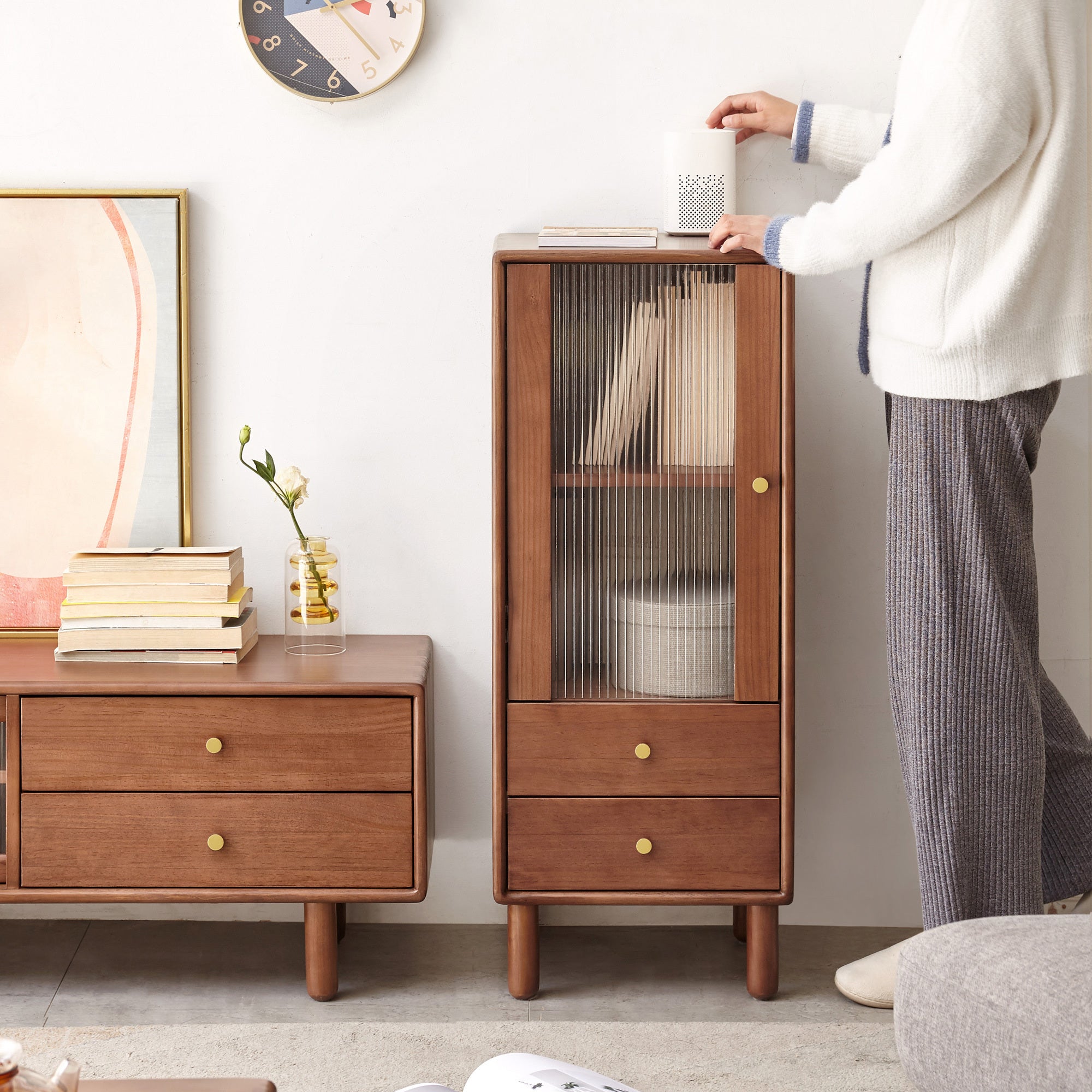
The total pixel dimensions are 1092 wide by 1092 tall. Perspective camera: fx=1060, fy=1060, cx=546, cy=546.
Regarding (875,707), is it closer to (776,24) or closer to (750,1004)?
(750,1004)

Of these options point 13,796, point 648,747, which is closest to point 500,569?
point 648,747

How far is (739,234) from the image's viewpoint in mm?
1628

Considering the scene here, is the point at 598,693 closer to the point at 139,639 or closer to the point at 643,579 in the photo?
the point at 643,579

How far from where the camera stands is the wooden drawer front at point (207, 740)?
1.66m

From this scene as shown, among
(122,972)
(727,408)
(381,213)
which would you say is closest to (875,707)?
(727,408)

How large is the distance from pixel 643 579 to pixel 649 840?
0.42 metres

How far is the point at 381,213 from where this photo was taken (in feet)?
6.43

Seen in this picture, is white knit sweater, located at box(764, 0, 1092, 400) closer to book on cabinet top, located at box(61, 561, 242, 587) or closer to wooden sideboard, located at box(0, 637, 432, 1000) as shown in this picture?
wooden sideboard, located at box(0, 637, 432, 1000)

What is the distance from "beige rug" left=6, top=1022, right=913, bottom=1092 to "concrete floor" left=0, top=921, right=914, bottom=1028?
68mm

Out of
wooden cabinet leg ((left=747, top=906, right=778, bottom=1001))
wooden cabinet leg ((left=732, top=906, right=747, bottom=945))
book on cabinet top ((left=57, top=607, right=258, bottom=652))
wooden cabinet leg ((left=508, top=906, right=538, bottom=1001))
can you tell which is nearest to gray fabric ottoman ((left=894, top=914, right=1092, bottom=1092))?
wooden cabinet leg ((left=747, top=906, right=778, bottom=1001))

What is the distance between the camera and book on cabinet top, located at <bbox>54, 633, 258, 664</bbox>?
1776 mm

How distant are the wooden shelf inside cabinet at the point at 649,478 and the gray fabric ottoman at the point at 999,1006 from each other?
0.79m

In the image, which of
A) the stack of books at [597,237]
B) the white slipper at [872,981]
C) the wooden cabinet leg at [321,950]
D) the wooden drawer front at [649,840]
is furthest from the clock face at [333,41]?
the white slipper at [872,981]

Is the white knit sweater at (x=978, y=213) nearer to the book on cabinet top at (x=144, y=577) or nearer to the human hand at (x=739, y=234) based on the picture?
the human hand at (x=739, y=234)
